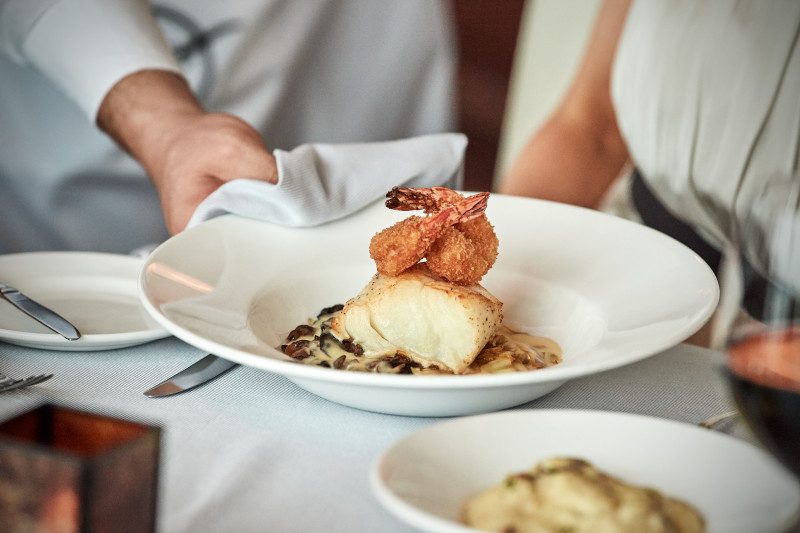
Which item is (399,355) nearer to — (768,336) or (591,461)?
(591,461)

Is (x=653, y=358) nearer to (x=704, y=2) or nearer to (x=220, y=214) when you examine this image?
(x=220, y=214)

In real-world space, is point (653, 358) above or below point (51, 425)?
below

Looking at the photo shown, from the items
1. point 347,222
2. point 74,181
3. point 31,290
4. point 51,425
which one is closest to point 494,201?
point 347,222

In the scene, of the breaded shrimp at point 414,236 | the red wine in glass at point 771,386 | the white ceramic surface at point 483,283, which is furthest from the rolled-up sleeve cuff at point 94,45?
the red wine in glass at point 771,386

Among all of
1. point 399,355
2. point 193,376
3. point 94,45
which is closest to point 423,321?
point 399,355

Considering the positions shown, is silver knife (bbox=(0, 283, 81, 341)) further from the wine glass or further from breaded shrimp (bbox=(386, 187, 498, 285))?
the wine glass

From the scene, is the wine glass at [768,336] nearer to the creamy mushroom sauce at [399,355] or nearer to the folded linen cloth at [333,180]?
the creamy mushroom sauce at [399,355]
